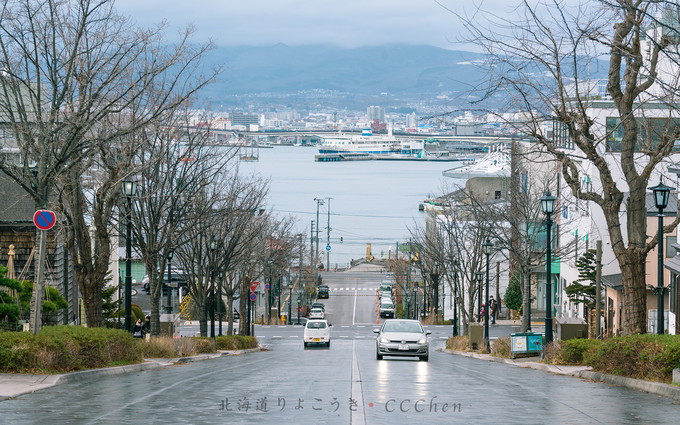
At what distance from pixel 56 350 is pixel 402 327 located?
1346 centimetres

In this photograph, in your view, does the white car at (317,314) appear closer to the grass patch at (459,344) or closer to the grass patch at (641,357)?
the grass patch at (459,344)

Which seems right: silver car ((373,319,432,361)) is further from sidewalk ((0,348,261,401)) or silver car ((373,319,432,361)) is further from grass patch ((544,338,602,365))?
sidewalk ((0,348,261,401))

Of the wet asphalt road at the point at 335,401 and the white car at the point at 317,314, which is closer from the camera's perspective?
the wet asphalt road at the point at 335,401

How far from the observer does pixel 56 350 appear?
55.2 ft

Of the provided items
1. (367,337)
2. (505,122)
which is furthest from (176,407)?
(367,337)

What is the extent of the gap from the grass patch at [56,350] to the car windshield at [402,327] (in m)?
10.3

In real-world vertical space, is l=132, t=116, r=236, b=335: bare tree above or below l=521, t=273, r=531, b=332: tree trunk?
above

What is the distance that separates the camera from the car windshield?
1097 inches

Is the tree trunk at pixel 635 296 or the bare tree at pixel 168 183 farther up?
the bare tree at pixel 168 183

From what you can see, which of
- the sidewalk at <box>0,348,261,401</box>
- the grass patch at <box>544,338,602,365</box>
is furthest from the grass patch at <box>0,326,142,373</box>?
the grass patch at <box>544,338,602,365</box>

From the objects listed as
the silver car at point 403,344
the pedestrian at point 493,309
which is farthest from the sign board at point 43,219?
the pedestrian at point 493,309

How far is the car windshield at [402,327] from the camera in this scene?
91.4ft

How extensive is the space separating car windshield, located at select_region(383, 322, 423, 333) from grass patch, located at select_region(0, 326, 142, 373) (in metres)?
10.3

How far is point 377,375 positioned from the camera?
19.5 m
